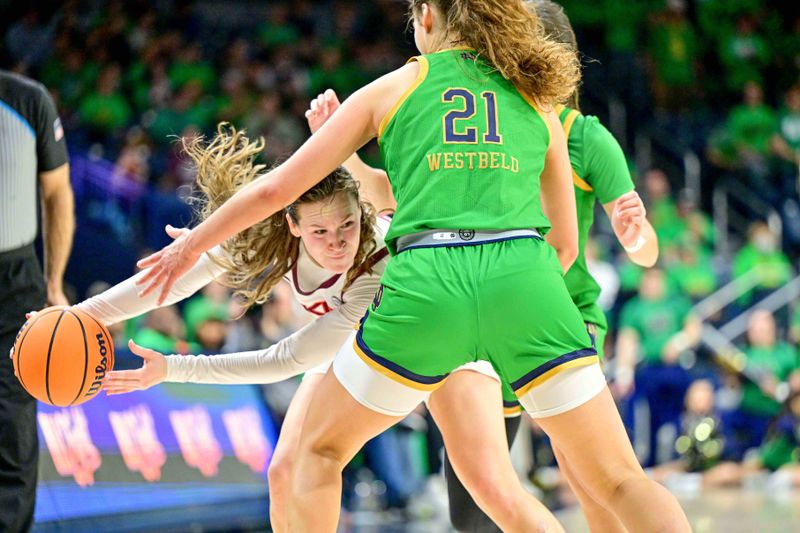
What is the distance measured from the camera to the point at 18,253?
4418 mm

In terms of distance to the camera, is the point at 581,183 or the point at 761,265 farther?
the point at 761,265

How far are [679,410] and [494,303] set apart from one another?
25.0ft

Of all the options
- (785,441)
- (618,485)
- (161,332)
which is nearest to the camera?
(618,485)

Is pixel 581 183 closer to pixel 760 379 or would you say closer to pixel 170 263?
pixel 170 263

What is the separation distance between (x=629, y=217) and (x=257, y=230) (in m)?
1.25

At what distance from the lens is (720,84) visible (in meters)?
15.0

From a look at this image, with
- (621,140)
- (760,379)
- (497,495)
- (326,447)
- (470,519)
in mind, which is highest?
(326,447)

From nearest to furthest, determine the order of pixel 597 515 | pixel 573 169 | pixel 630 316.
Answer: pixel 597 515 < pixel 573 169 < pixel 630 316

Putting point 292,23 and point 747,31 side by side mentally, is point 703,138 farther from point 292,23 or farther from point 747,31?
point 292,23

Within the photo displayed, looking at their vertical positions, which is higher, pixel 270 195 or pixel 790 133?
pixel 270 195

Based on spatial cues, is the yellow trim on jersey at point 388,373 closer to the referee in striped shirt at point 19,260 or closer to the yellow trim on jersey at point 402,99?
the yellow trim on jersey at point 402,99

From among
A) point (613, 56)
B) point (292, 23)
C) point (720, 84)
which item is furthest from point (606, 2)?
point (292, 23)

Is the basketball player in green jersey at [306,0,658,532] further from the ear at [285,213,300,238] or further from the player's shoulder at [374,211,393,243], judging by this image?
the ear at [285,213,300,238]

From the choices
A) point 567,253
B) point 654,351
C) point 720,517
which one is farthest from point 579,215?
point 654,351
